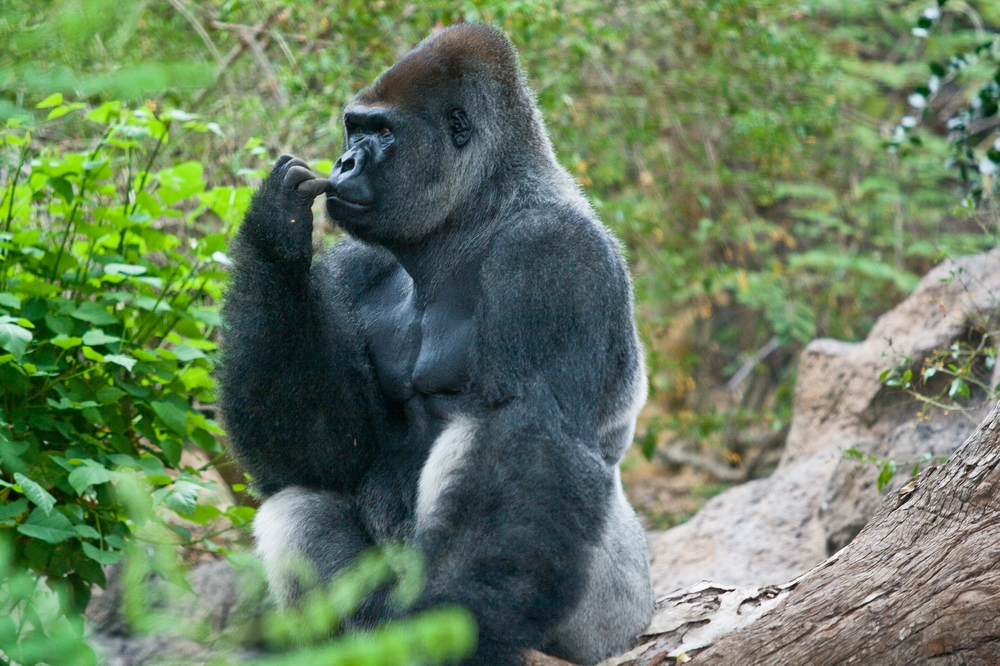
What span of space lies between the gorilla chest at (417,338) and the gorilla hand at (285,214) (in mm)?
440

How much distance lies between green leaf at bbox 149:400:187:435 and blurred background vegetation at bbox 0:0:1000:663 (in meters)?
0.01

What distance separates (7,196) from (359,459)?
1.36m

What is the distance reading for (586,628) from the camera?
9.16ft

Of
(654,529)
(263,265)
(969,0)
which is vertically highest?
(263,265)

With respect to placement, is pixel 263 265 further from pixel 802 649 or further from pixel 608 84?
pixel 608 84

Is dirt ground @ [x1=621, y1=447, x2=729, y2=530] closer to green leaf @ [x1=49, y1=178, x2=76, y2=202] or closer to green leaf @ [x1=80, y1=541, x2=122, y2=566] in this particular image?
green leaf @ [x1=80, y1=541, x2=122, y2=566]

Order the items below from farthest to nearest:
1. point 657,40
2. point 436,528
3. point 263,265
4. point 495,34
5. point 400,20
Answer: point 657,40 < point 400,20 < point 495,34 < point 263,265 < point 436,528

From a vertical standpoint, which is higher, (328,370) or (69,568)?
(328,370)

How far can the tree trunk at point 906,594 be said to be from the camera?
213 cm

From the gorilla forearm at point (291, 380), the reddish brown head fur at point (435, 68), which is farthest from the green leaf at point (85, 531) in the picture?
the reddish brown head fur at point (435, 68)

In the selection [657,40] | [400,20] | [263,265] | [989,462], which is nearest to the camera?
[989,462]

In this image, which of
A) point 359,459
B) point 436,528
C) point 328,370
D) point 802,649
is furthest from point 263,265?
point 802,649

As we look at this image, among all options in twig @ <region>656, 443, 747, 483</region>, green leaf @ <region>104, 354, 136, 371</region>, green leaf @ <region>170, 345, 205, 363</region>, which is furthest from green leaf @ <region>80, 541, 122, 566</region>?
twig @ <region>656, 443, 747, 483</region>

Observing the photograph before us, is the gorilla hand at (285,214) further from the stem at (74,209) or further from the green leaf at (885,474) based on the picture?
the green leaf at (885,474)
